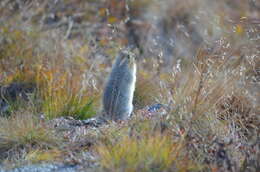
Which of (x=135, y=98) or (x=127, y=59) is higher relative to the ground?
(x=127, y=59)

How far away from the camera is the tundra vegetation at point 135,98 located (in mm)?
3979

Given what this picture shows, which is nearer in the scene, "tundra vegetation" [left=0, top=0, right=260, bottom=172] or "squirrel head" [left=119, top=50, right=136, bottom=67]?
"tundra vegetation" [left=0, top=0, right=260, bottom=172]

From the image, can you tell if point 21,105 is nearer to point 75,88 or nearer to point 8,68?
point 75,88

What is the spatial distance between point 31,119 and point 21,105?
113 centimetres

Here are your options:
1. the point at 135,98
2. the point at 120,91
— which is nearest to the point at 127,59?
the point at 120,91

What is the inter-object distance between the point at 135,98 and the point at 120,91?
1118 mm

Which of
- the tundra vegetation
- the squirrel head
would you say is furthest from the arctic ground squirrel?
the tundra vegetation

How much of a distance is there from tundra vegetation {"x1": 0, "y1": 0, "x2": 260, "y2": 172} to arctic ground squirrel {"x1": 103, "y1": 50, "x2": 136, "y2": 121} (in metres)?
0.21

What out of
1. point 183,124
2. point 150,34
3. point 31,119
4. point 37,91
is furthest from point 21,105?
point 150,34

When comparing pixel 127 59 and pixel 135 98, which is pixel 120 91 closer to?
pixel 127 59

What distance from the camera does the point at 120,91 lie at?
5289mm

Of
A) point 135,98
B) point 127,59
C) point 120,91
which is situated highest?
point 127,59

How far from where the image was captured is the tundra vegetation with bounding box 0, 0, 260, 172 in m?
3.98

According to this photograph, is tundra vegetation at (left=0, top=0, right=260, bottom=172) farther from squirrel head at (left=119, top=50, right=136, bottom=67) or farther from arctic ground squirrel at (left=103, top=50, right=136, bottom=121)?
squirrel head at (left=119, top=50, right=136, bottom=67)
